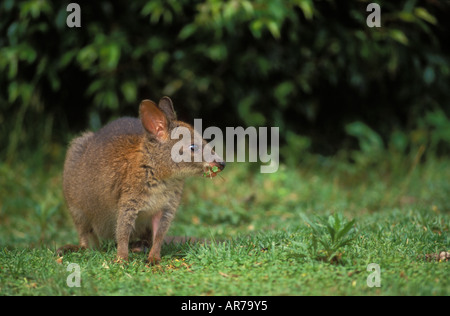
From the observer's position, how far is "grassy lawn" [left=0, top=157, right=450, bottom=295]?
12.3 feet

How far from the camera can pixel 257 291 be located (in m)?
3.65

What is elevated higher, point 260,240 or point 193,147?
point 193,147

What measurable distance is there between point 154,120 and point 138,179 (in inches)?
20.7

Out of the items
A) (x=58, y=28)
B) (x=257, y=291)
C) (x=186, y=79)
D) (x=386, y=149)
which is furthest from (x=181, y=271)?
(x=386, y=149)

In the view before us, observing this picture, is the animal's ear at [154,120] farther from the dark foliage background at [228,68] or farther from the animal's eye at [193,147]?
the dark foliage background at [228,68]

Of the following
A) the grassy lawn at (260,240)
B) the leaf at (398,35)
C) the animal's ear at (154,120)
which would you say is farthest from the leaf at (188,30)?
the animal's ear at (154,120)

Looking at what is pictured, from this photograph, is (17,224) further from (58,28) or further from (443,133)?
(443,133)

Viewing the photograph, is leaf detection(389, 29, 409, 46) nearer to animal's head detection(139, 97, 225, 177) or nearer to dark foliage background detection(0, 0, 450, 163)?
dark foliage background detection(0, 0, 450, 163)

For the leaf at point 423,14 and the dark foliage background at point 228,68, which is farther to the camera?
the dark foliage background at point 228,68

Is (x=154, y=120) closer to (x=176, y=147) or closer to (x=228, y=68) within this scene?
(x=176, y=147)

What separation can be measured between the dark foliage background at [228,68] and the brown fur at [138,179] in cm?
274

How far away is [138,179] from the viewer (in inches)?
187

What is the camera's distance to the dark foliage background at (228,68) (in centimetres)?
786

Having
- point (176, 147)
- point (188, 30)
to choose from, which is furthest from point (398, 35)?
point (176, 147)
